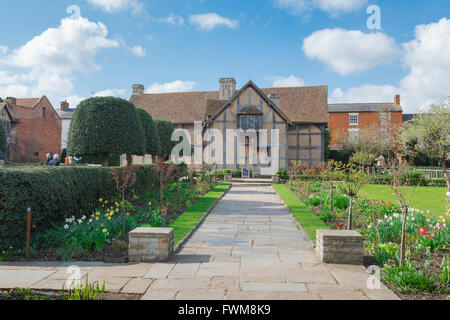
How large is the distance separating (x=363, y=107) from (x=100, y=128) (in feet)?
116

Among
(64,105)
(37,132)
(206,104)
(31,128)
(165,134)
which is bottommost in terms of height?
(165,134)

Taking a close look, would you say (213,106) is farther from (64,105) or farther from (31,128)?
(64,105)

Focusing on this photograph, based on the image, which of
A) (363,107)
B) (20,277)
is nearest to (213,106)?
(363,107)

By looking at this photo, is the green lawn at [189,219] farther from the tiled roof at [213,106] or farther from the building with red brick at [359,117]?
the building with red brick at [359,117]

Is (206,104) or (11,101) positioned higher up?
(11,101)

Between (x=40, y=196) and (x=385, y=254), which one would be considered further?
(x=40, y=196)

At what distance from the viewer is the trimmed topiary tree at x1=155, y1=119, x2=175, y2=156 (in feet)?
85.6

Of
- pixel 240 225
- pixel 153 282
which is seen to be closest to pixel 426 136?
pixel 240 225

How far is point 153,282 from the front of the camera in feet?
13.5

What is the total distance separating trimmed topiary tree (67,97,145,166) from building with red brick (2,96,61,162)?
18112mm

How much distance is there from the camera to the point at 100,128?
1391 centimetres

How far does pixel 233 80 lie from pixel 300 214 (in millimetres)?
23172
